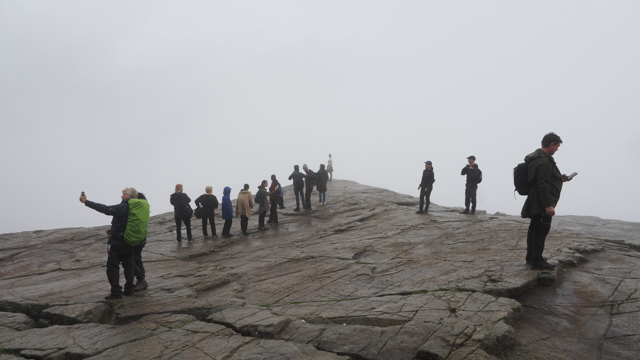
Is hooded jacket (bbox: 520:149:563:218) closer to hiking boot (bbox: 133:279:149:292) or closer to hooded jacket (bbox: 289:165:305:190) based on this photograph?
hiking boot (bbox: 133:279:149:292)

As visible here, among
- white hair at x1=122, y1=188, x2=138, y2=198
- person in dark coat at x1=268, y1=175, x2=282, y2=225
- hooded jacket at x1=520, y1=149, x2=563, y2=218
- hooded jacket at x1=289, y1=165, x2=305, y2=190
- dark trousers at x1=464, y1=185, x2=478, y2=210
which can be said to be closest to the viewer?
hooded jacket at x1=520, y1=149, x2=563, y2=218

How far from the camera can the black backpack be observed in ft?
26.0

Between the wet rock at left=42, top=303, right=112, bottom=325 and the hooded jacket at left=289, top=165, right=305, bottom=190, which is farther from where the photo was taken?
the hooded jacket at left=289, top=165, right=305, bottom=190

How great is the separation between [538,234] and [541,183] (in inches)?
46.5

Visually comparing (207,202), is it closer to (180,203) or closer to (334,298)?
(180,203)

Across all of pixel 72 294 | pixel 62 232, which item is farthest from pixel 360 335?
pixel 62 232

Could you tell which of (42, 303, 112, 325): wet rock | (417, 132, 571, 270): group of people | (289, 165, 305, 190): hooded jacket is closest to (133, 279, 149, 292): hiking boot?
(42, 303, 112, 325): wet rock

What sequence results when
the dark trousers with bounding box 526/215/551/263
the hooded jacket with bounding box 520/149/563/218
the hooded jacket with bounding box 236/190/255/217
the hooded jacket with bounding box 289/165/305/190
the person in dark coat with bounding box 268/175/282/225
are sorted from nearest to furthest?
the hooded jacket with bounding box 520/149/563/218
the dark trousers with bounding box 526/215/551/263
the hooded jacket with bounding box 236/190/255/217
the person in dark coat with bounding box 268/175/282/225
the hooded jacket with bounding box 289/165/305/190

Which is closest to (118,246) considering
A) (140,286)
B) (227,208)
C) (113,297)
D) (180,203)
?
(113,297)

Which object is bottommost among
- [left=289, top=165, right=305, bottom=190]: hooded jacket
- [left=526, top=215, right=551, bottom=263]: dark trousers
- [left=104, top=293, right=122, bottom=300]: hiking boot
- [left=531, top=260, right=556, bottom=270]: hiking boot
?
[left=104, top=293, right=122, bottom=300]: hiking boot

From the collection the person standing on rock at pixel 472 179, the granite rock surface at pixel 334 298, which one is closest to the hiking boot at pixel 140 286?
the granite rock surface at pixel 334 298

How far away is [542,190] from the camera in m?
7.50

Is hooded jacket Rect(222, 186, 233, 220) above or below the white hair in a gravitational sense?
below

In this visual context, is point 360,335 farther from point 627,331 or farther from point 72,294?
point 72,294
